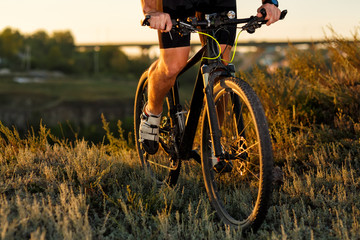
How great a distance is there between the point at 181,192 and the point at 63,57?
10592 centimetres


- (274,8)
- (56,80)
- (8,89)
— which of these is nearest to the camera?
(274,8)

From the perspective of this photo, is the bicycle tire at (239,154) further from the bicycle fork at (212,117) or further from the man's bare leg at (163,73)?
the man's bare leg at (163,73)

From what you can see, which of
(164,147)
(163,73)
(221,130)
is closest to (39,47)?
(164,147)

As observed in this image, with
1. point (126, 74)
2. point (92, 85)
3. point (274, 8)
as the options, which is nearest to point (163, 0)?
point (274, 8)

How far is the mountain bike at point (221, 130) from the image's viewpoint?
2725mm

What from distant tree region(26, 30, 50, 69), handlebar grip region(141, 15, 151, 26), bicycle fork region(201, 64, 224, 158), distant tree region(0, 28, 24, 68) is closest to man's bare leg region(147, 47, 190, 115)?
bicycle fork region(201, 64, 224, 158)

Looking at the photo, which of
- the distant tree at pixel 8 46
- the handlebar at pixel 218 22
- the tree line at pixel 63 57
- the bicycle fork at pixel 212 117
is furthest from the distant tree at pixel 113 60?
the handlebar at pixel 218 22

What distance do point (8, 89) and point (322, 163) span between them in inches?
2966

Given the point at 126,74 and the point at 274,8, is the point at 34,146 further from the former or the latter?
the point at 126,74

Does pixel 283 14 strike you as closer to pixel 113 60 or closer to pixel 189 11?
pixel 189 11

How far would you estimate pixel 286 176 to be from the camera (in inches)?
165

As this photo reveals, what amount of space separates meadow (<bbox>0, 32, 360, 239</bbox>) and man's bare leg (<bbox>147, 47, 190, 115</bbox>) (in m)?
0.73

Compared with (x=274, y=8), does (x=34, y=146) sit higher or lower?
lower

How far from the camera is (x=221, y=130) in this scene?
10.3 ft
